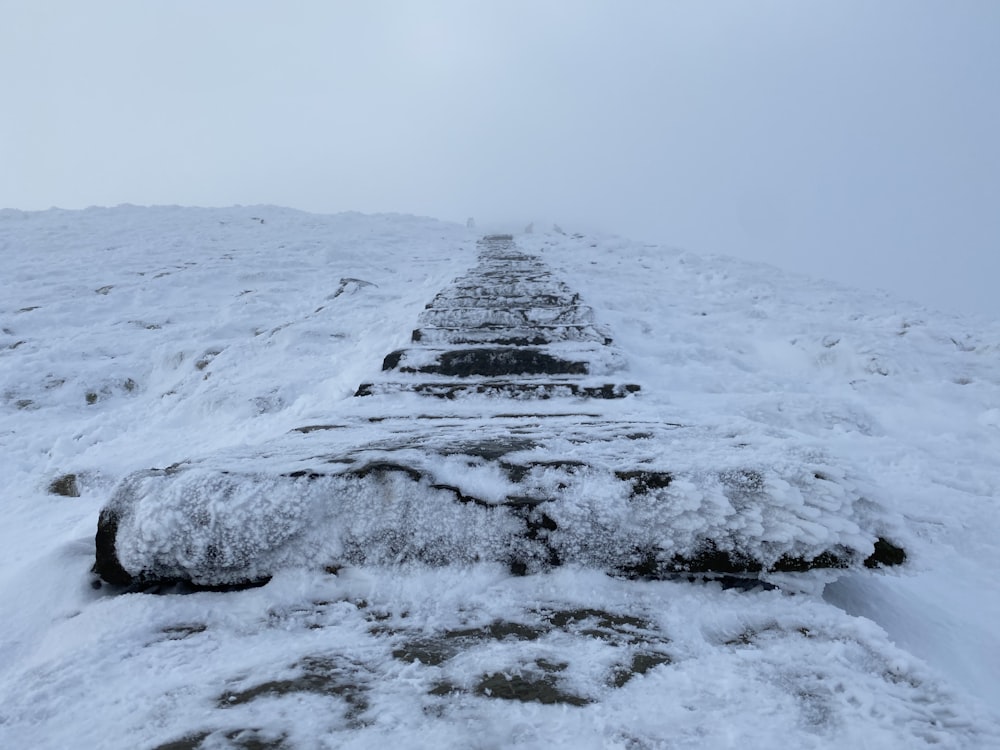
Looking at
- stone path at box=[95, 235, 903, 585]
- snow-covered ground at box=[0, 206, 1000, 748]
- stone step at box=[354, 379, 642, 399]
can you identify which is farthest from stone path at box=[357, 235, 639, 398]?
stone path at box=[95, 235, 903, 585]

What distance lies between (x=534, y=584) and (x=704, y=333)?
16.7ft

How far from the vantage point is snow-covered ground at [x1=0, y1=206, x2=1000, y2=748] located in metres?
1.28

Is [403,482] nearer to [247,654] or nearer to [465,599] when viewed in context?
[465,599]

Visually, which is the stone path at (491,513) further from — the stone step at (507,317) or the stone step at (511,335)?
the stone step at (507,317)

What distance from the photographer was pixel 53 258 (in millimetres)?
10016

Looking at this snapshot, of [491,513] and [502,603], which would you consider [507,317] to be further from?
[502,603]

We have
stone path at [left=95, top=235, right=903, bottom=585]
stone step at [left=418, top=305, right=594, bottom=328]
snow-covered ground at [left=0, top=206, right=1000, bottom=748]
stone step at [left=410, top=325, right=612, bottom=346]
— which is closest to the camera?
snow-covered ground at [left=0, top=206, right=1000, bottom=748]

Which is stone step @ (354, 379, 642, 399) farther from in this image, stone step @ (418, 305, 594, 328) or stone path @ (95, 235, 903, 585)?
stone step @ (418, 305, 594, 328)

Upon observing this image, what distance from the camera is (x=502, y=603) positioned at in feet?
5.80

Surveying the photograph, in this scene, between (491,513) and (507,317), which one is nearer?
(491,513)

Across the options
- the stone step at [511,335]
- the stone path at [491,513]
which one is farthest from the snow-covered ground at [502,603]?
the stone step at [511,335]

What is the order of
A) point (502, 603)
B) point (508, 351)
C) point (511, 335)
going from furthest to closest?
point (511, 335) < point (508, 351) < point (502, 603)

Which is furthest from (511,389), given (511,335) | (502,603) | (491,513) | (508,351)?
(502,603)

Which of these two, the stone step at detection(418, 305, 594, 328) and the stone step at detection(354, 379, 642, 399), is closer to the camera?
the stone step at detection(354, 379, 642, 399)
